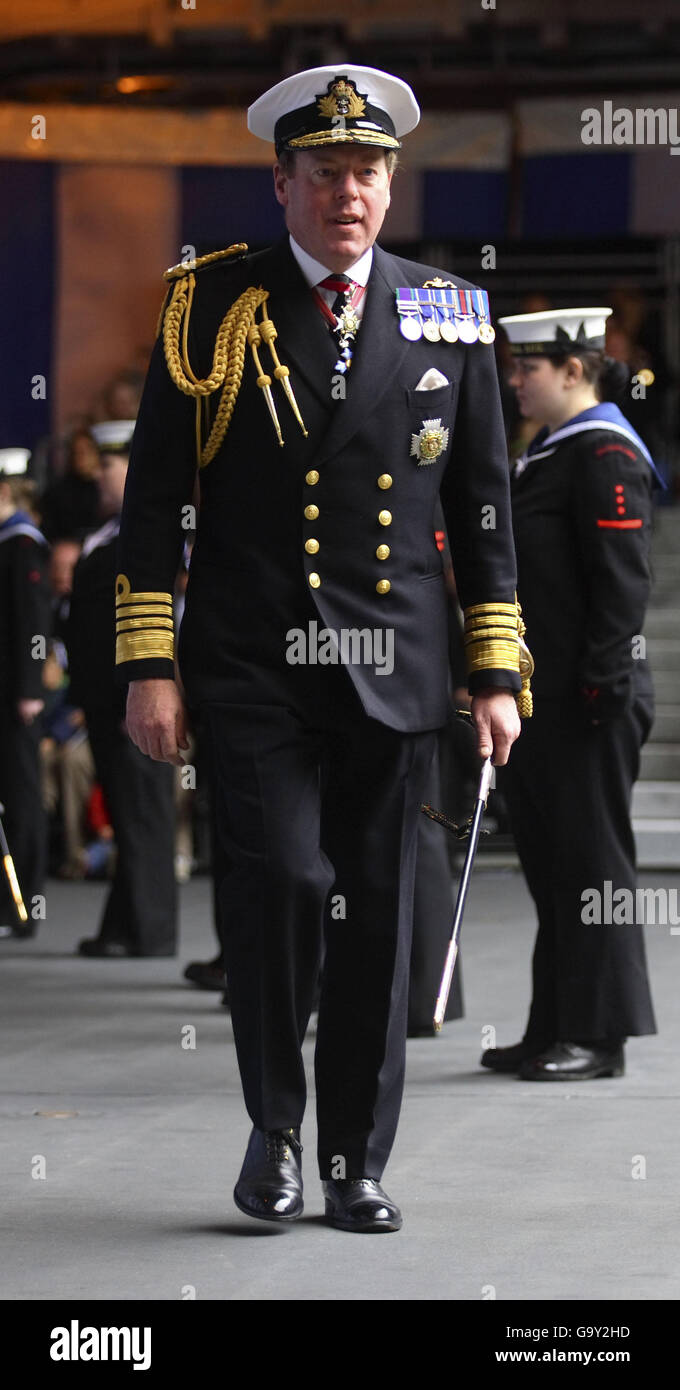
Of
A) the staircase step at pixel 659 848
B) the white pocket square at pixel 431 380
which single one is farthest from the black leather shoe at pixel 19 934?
the white pocket square at pixel 431 380

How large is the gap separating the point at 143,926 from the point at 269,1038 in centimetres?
439

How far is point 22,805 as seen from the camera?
9.19m

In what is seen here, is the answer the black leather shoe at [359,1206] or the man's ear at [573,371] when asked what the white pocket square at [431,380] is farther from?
the man's ear at [573,371]

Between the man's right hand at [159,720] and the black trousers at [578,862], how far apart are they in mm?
1899

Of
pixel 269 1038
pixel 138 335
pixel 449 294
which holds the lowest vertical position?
pixel 269 1038

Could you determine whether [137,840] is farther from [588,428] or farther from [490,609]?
[490,609]

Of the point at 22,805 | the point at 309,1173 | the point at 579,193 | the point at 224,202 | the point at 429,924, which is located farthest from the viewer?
the point at 579,193

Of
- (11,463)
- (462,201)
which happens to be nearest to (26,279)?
(462,201)

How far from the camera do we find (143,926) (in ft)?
27.4

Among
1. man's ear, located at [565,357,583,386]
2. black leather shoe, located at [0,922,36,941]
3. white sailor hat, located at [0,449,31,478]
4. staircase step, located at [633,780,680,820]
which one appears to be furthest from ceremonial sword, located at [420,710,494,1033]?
staircase step, located at [633,780,680,820]

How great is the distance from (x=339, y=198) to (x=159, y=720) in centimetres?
94

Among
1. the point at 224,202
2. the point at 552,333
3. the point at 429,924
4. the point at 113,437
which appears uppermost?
the point at 224,202
